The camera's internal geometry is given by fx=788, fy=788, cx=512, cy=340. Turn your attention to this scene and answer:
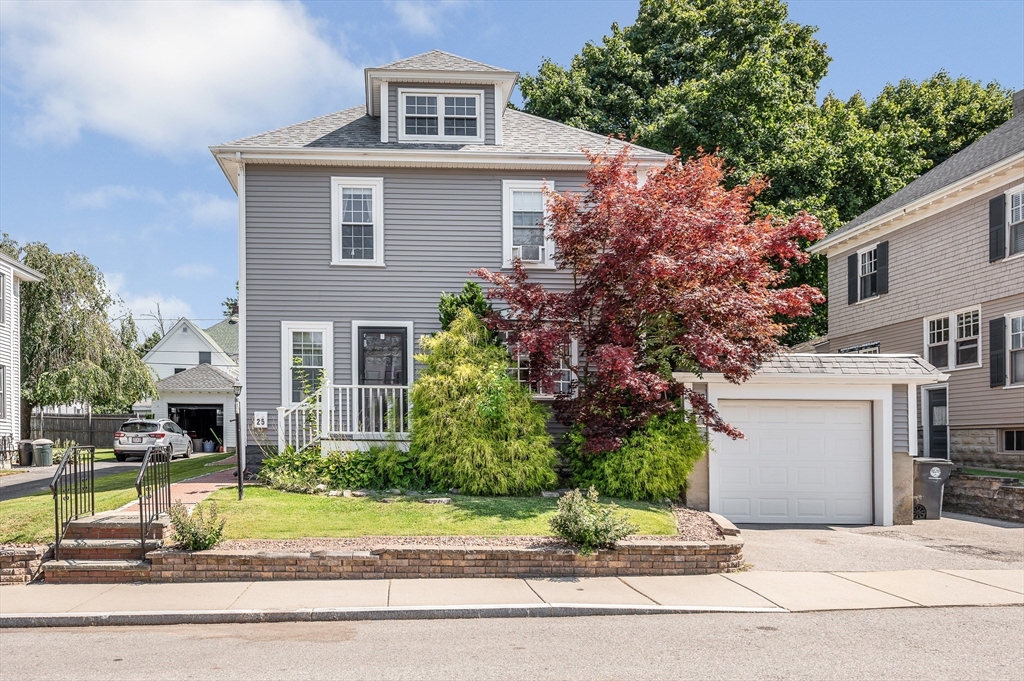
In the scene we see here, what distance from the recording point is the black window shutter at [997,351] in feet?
56.0

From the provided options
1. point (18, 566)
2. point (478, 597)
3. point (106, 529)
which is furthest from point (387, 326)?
point (478, 597)

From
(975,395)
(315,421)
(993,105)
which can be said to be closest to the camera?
(315,421)

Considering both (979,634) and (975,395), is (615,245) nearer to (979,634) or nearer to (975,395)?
(979,634)

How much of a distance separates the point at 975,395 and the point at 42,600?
729 inches

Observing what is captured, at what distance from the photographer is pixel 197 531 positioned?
9117mm

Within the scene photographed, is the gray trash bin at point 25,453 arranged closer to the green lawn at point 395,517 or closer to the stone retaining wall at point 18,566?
the green lawn at point 395,517

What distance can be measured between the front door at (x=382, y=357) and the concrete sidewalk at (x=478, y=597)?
695 cm

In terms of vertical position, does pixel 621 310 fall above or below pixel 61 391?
above

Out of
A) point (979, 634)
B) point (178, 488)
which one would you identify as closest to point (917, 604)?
point (979, 634)

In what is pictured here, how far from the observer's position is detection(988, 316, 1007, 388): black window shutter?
1708 cm

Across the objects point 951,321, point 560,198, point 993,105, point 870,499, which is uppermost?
point 993,105

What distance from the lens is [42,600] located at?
8188 mm

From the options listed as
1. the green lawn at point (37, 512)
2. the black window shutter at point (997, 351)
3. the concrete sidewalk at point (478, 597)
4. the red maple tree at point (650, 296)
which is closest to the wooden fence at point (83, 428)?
the green lawn at point (37, 512)

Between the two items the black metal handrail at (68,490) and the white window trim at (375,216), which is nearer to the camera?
the black metal handrail at (68,490)
